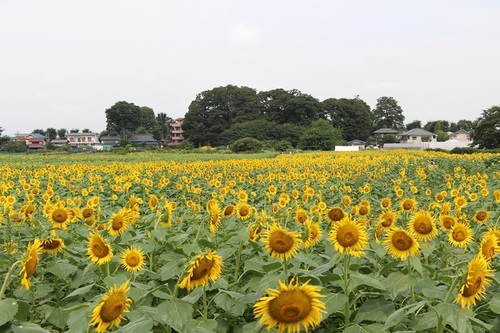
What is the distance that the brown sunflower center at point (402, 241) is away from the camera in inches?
81.4

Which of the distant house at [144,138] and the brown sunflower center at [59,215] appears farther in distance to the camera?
the distant house at [144,138]

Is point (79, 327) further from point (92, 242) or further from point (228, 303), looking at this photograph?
point (92, 242)

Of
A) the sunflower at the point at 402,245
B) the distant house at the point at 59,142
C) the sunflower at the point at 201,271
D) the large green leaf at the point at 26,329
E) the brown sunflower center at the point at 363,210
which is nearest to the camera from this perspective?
the large green leaf at the point at 26,329

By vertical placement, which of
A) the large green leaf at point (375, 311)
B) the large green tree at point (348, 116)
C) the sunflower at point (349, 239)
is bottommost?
the large green leaf at point (375, 311)

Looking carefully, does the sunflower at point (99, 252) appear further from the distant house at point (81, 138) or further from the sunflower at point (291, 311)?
the distant house at point (81, 138)

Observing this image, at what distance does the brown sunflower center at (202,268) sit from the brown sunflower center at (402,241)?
2.86 feet

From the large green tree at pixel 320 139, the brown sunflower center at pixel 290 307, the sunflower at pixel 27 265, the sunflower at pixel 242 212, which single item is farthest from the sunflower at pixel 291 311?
the large green tree at pixel 320 139

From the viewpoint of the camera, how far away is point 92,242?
2.26m

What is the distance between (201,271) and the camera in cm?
169

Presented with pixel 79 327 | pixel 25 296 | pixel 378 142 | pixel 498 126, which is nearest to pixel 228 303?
pixel 79 327

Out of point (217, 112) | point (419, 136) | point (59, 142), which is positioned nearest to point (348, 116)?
point (419, 136)

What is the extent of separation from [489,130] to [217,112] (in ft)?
153

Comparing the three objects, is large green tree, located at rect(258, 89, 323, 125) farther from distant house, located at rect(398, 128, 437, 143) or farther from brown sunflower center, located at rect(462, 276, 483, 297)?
brown sunflower center, located at rect(462, 276, 483, 297)

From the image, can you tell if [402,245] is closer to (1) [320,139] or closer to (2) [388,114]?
(1) [320,139]
